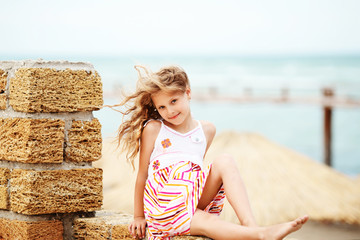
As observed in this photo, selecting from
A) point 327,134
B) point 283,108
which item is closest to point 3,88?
point 327,134

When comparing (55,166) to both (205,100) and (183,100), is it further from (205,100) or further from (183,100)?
(205,100)

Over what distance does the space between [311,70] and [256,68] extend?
173 inches

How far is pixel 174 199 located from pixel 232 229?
0.36 m

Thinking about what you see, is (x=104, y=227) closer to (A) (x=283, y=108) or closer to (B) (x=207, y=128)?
(B) (x=207, y=128)

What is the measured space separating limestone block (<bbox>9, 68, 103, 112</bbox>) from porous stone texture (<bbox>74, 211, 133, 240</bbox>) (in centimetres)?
59

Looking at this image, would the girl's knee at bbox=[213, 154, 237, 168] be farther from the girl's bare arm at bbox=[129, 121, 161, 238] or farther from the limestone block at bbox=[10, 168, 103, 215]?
the limestone block at bbox=[10, 168, 103, 215]

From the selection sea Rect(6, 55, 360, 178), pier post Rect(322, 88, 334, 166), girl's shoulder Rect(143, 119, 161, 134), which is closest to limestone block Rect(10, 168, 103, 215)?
girl's shoulder Rect(143, 119, 161, 134)

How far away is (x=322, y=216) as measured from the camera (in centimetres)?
723

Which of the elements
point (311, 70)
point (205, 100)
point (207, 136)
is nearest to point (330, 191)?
point (207, 136)

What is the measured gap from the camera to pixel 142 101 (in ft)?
9.09

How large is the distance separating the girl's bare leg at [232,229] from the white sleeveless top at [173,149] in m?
0.33

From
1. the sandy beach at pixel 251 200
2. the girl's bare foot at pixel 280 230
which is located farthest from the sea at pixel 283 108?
the girl's bare foot at pixel 280 230

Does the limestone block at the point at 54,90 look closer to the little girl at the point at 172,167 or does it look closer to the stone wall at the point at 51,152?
the stone wall at the point at 51,152

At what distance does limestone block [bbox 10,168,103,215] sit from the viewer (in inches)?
107
